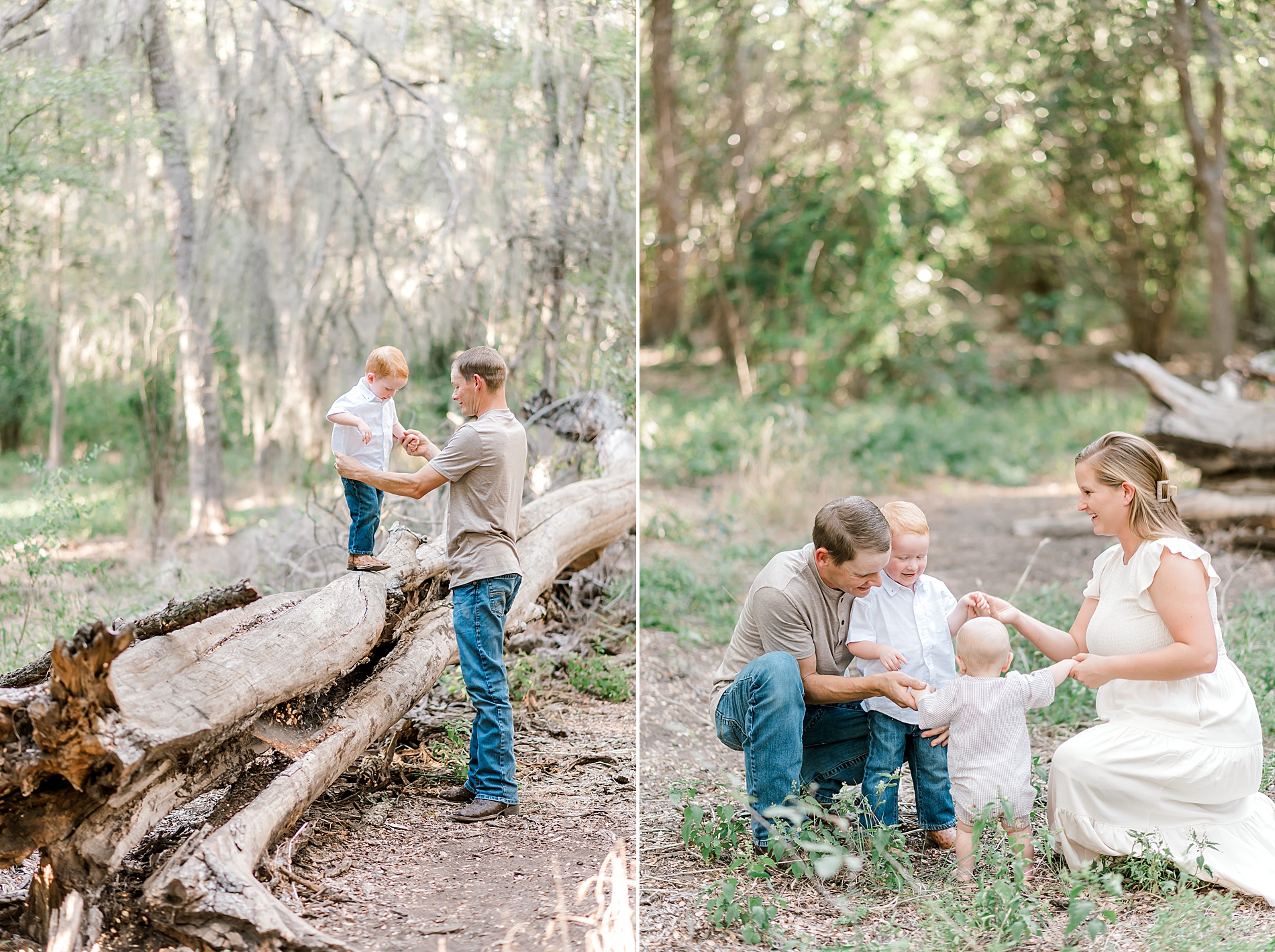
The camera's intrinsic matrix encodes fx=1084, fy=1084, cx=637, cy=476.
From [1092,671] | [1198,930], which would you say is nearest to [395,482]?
[1092,671]

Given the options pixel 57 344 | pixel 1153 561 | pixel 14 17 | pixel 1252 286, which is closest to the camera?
pixel 1153 561

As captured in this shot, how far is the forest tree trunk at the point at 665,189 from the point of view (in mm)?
10828

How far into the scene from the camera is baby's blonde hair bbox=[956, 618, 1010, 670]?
2742 mm

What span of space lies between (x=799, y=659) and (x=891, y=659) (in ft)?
0.78

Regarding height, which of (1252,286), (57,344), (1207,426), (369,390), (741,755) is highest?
(1252,286)

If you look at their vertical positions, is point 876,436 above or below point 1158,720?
above

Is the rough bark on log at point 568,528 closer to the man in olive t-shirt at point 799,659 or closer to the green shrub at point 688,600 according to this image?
the green shrub at point 688,600

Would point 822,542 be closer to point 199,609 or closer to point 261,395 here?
point 199,609

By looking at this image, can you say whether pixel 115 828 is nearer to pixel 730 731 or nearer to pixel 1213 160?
pixel 730 731

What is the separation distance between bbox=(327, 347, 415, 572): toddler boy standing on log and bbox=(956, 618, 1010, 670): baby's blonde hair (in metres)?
1.66

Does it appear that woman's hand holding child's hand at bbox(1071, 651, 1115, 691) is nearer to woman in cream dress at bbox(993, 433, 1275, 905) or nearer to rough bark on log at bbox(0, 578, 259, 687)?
woman in cream dress at bbox(993, 433, 1275, 905)

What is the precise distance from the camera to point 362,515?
3.27 m

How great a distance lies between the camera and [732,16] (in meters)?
10.8

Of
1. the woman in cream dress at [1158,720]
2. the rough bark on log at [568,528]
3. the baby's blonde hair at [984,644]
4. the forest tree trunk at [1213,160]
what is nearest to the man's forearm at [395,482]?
the rough bark on log at [568,528]
